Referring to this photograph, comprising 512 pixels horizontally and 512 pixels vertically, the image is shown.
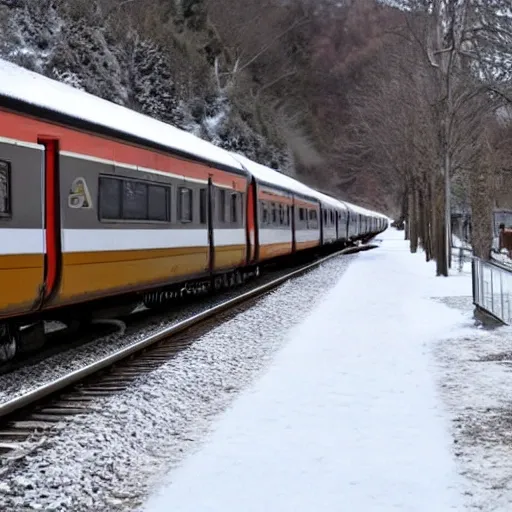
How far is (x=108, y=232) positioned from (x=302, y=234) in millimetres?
18658

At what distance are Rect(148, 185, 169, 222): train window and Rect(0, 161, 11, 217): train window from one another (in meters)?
3.87

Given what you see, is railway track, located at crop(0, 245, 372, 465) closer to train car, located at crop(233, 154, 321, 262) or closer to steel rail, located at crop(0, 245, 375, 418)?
steel rail, located at crop(0, 245, 375, 418)

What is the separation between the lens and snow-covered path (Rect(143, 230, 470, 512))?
4566 millimetres

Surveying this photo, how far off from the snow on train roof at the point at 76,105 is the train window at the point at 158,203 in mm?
715

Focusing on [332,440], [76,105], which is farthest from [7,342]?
[332,440]

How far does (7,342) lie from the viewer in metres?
8.59

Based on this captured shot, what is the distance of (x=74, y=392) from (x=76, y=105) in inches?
150

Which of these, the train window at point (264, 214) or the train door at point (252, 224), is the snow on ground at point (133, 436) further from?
the train window at point (264, 214)

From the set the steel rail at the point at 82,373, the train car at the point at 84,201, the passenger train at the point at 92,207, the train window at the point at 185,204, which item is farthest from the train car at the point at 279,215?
the steel rail at the point at 82,373

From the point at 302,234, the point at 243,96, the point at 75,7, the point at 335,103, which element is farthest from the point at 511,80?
the point at 335,103

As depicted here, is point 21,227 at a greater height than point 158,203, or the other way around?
point 158,203

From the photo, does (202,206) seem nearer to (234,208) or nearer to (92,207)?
(234,208)

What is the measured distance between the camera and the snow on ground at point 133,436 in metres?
4.78

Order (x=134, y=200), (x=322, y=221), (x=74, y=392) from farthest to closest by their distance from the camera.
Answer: (x=322, y=221)
(x=134, y=200)
(x=74, y=392)
